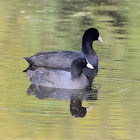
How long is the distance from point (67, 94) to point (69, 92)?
7.0 inches

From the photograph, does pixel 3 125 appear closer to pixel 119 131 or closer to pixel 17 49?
pixel 119 131

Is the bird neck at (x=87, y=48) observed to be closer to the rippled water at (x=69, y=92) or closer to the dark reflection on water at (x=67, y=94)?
the rippled water at (x=69, y=92)

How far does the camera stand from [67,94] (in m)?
10.2

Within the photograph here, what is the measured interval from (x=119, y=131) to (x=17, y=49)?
6802 mm

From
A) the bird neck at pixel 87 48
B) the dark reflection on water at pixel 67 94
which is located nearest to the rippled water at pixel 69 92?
the dark reflection on water at pixel 67 94

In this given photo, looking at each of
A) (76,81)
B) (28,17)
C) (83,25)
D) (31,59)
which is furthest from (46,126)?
(28,17)

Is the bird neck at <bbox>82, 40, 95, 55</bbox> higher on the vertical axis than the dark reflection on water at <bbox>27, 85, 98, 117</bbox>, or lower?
Result: lower

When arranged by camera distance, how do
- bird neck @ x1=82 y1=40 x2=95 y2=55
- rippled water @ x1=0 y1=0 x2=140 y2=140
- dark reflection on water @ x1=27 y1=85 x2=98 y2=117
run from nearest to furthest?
rippled water @ x1=0 y1=0 x2=140 y2=140
dark reflection on water @ x1=27 y1=85 x2=98 y2=117
bird neck @ x1=82 y1=40 x2=95 y2=55

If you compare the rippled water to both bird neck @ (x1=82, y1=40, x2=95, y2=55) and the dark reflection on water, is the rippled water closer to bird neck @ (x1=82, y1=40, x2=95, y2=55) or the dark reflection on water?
the dark reflection on water

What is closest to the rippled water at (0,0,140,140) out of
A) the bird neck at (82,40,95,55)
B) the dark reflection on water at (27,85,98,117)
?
the dark reflection on water at (27,85,98,117)

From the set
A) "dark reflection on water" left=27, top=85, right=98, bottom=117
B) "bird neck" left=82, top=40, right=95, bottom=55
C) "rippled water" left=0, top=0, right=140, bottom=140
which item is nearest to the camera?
"rippled water" left=0, top=0, right=140, bottom=140

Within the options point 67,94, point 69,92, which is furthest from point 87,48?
point 67,94

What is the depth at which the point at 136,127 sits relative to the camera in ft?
26.6

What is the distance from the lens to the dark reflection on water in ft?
31.0
